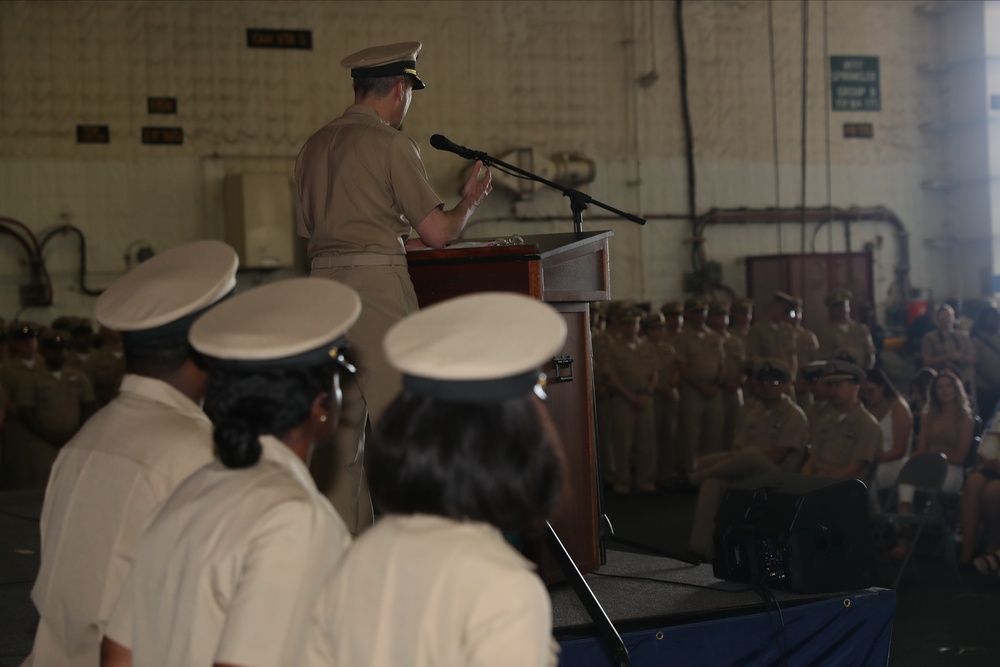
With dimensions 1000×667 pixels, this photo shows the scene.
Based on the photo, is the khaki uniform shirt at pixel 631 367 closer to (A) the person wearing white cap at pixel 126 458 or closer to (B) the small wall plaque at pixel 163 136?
(B) the small wall plaque at pixel 163 136

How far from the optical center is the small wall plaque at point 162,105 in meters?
10.8

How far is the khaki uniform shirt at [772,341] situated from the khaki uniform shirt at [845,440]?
156 inches

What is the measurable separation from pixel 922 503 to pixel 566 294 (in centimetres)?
394

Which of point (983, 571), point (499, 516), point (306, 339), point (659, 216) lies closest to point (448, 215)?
point (306, 339)

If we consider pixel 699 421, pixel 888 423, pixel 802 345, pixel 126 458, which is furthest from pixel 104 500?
pixel 802 345

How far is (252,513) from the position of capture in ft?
4.83

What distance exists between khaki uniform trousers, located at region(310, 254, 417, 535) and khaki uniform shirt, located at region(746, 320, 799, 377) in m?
8.03

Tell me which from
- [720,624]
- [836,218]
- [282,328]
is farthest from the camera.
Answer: [836,218]

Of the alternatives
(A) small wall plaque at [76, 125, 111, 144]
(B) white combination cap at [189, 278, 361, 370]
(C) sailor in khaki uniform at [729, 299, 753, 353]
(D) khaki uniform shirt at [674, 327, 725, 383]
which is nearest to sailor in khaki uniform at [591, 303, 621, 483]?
(D) khaki uniform shirt at [674, 327, 725, 383]

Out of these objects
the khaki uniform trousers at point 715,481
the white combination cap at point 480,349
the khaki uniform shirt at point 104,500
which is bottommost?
the khaki uniform trousers at point 715,481

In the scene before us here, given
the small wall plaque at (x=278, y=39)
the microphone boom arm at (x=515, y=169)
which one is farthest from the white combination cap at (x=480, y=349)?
the small wall plaque at (x=278, y=39)

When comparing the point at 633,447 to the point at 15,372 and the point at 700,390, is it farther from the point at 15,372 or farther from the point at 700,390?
the point at 15,372

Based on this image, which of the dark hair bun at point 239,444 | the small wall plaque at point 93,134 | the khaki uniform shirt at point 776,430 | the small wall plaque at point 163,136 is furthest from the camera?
the small wall plaque at point 163,136

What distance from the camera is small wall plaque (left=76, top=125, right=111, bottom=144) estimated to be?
1055 cm
